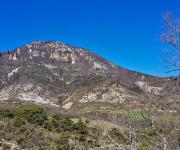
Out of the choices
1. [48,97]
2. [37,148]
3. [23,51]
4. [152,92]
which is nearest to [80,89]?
[48,97]

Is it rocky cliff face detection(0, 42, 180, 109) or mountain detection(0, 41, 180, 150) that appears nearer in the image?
mountain detection(0, 41, 180, 150)

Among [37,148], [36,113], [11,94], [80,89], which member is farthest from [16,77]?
[37,148]

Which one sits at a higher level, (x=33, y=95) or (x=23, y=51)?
(x=23, y=51)

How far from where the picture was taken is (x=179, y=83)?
19.4ft

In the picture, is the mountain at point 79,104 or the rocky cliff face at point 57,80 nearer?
the mountain at point 79,104

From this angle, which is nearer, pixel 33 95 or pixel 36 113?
pixel 36 113

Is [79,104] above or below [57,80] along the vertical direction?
below

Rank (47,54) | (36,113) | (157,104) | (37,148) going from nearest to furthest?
(157,104), (37,148), (36,113), (47,54)

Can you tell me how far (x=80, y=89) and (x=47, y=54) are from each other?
61.0 metres

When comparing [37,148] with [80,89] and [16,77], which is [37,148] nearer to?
[80,89]

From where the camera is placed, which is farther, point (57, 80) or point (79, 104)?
point (57, 80)

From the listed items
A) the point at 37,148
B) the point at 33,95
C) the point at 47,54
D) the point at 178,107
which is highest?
the point at 47,54

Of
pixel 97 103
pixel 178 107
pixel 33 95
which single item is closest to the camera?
→ pixel 178 107

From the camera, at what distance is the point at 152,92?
6.88 m
